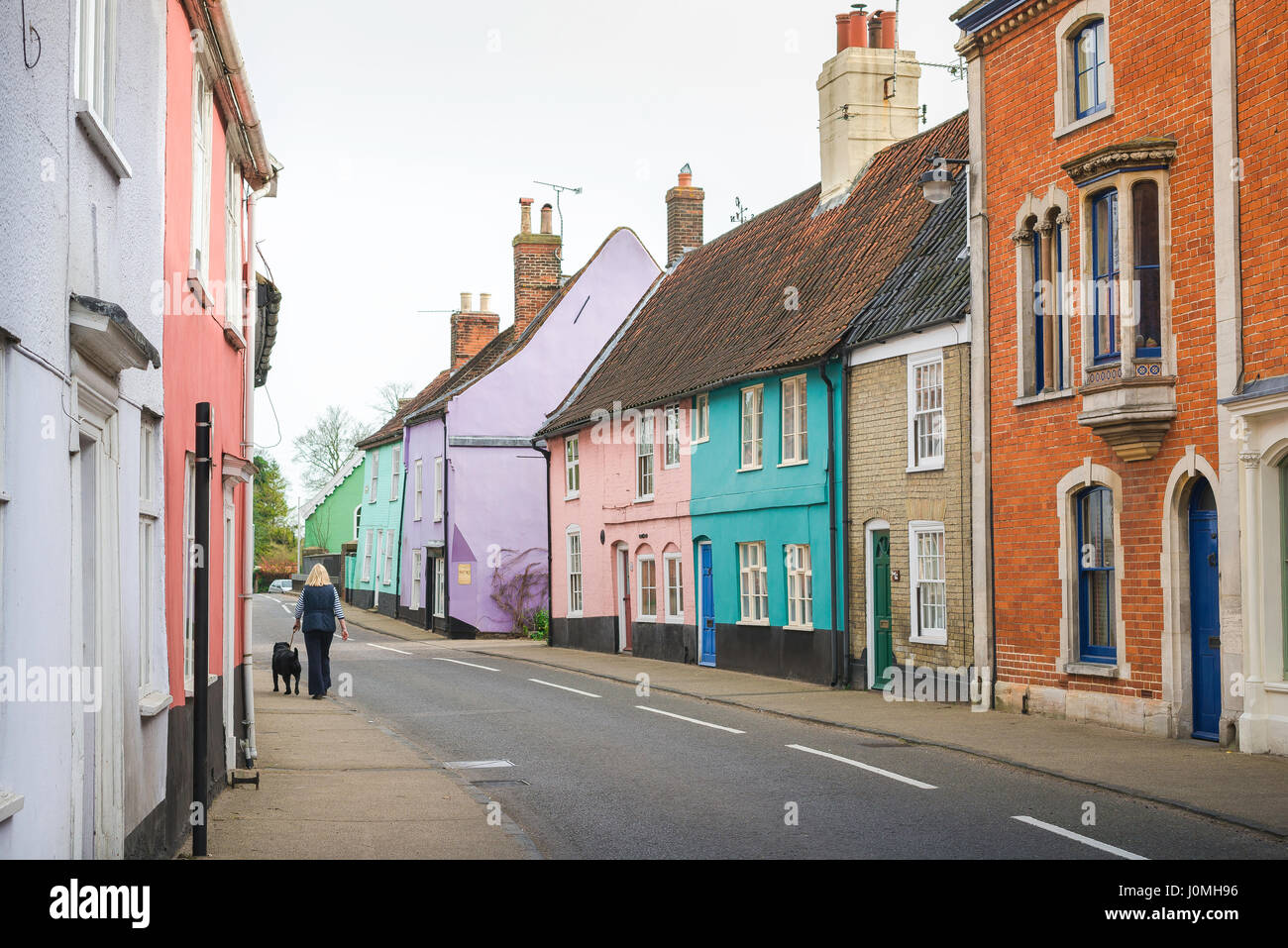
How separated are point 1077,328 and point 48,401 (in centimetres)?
1402

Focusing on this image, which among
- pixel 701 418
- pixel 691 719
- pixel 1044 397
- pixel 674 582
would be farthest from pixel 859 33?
pixel 691 719

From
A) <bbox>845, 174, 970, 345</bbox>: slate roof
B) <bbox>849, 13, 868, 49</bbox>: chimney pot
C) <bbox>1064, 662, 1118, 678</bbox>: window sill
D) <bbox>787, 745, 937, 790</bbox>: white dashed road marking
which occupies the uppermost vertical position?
<bbox>849, 13, 868, 49</bbox>: chimney pot

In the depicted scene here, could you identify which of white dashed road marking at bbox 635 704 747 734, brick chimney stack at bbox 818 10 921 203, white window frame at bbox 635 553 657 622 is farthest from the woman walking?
brick chimney stack at bbox 818 10 921 203

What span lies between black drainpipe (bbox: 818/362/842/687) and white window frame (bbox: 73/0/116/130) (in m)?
17.3

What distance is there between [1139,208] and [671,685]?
1121 centimetres

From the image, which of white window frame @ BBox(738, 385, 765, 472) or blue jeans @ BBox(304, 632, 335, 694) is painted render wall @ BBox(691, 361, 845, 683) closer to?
white window frame @ BBox(738, 385, 765, 472)

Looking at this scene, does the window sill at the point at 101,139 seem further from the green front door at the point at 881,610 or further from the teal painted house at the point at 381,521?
the teal painted house at the point at 381,521

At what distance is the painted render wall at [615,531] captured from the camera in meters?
30.2

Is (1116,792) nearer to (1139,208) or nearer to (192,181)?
(1139,208)

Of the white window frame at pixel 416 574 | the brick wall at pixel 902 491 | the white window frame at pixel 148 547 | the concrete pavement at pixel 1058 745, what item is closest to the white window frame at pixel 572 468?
the white window frame at pixel 416 574

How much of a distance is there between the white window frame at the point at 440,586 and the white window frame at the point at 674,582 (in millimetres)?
12769

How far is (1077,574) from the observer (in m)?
17.5

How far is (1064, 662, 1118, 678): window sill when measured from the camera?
16578mm
